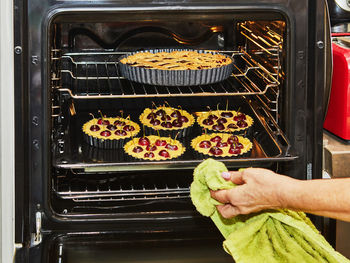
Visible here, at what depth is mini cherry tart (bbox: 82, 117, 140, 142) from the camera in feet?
7.50

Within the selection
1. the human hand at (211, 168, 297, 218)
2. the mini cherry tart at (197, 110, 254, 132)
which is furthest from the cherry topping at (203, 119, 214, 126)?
the human hand at (211, 168, 297, 218)

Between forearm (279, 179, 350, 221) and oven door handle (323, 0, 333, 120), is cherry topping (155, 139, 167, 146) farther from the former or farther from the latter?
forearm (279, 179, 350, 221)

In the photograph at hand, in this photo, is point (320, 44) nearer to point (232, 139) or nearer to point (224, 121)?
point (232, 139)

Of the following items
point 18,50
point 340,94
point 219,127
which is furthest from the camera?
point 219,127

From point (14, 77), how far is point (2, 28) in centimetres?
15

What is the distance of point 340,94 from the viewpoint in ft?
7.04

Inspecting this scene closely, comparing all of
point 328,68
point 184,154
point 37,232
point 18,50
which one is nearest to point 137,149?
point 184,154

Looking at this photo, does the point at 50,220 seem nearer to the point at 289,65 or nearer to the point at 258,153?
the point at 258,153

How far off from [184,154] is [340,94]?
612 mm

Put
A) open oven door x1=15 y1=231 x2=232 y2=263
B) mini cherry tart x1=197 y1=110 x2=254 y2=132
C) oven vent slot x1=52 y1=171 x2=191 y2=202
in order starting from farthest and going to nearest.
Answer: mini cherry tart x1=197 y1=110 x2=254 y2=132 → oven vent slot x1=52 y1=171 x2=191 y2=202 → open oven door x1=15 y1=231 x2=232 y2=263

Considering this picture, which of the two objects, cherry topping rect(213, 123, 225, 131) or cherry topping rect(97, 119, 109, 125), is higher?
cherry topping rect(97, 119, 109, 125)

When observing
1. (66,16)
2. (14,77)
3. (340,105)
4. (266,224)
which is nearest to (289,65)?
Answer: (340,105)

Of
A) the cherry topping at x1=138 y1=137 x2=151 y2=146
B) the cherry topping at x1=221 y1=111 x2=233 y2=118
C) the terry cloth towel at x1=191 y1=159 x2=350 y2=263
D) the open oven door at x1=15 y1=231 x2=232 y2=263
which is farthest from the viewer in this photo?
the cherry topping at x1=221 y1=111 x2=233 y2=118

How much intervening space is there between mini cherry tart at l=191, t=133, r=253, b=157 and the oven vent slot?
0.13m
